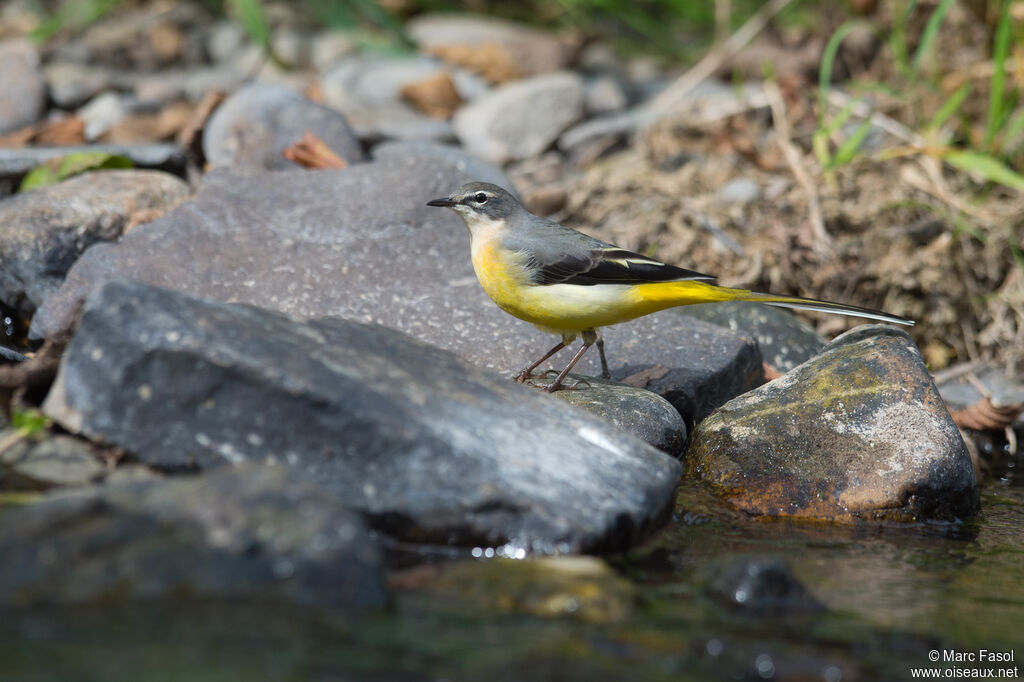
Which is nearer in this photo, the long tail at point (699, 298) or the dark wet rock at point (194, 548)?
the dark wet rock at point (194, 548)

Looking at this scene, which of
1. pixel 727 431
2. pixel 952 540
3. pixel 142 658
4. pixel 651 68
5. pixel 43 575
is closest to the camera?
pixel 142 658

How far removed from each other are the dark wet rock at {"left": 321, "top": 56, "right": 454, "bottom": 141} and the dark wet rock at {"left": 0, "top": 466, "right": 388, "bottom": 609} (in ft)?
21.2

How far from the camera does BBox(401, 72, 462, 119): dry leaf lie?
10586 millimetres

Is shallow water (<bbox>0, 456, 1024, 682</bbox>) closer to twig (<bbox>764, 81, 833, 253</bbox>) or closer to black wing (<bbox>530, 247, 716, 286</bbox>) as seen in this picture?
black wing (<bbox>530, 247, 716, 286</bbox>)

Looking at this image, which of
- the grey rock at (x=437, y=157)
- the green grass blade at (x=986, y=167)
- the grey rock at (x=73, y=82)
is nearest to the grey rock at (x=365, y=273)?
the grey rock at (x=437, y=157)

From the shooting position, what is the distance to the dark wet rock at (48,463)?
12.8ft

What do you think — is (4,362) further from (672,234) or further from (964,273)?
(964,273)

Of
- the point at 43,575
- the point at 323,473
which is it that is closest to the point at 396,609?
the point at 323,473

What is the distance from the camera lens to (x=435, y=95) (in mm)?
10602

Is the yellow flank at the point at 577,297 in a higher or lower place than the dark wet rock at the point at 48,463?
lower

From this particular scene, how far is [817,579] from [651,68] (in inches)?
369

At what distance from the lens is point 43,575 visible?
3174 mm

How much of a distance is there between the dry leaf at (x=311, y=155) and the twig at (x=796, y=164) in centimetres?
386

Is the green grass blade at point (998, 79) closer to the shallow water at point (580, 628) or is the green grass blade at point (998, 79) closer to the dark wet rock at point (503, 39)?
the dark wet rock at point (503, 39)
